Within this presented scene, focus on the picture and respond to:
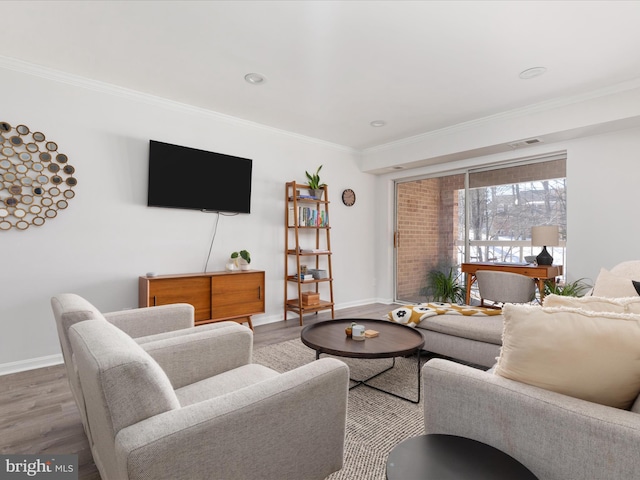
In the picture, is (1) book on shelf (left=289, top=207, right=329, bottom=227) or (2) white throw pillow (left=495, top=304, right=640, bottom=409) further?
(1) book on shelf (left=289, top=207, right=329, bottom=227)

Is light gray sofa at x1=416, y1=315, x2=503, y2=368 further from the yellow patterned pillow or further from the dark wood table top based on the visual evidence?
the dark wood table top

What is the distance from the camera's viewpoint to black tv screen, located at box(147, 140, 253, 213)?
3443 millimetres

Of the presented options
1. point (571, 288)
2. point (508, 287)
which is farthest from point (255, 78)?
point (571, 288)

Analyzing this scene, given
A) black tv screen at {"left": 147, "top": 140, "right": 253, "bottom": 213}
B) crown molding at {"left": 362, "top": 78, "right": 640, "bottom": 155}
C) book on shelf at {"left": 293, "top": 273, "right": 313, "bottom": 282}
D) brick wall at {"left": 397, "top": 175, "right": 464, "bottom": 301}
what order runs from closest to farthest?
crown molding at {"left": 362, "top": 78, "right": 640, "bottom": 155}, black tv screen at {"left": 147, "top": 140, "right": 253, "bottom": 213}, book on shelf at {"left": 293, "top": 273, "right": 313, "bottom": 282}, brick wall at {"left": 397, "top": 175, "right": 464, "bottom": 301}

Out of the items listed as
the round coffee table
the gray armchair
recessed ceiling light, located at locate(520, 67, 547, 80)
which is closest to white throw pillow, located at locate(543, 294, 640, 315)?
the round coffee table

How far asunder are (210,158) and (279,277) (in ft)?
5.69

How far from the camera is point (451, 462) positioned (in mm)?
975

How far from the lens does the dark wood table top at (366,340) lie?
2146 millimetres

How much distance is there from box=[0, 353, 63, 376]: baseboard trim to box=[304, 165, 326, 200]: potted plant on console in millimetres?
3254

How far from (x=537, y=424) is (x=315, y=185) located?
3.91 metres

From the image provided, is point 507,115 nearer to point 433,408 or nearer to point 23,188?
point 433,408

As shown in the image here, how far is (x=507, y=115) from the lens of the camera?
387 centimetres

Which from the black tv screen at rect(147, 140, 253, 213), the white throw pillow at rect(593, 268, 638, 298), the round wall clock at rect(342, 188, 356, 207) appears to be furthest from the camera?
the round wall clock at rect(342, 188, 356, 207)

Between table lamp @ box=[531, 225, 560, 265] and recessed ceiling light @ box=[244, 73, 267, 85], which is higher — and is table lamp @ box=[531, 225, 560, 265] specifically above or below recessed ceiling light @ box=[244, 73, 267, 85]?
below
